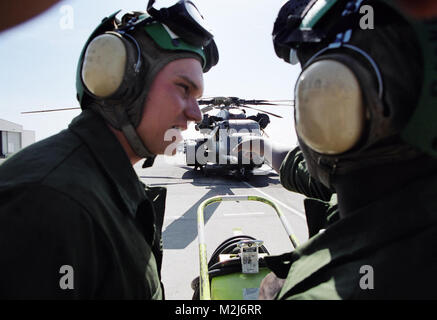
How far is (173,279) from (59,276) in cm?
311

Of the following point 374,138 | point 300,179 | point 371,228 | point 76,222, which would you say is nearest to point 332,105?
point 374,138

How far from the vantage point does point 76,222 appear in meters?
0.86

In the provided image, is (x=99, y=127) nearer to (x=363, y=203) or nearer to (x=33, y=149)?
(x=33, y=149)

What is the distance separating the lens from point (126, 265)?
3.31 ft

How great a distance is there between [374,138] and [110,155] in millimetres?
1000

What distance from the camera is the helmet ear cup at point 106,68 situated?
4.07 ft

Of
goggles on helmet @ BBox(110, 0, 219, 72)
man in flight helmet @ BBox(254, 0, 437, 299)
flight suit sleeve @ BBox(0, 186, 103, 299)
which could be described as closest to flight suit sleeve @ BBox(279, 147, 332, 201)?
man in flight helmet @ BBox(254, 0, 437, 299)

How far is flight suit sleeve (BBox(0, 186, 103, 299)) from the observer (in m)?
0.77

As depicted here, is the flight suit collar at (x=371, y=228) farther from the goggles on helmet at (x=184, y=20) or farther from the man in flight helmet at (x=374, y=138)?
the goggles on helmet at (x=184, y=20)

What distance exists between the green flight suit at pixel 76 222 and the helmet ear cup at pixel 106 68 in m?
0.15

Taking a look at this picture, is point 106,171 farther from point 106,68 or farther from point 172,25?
point 172,25

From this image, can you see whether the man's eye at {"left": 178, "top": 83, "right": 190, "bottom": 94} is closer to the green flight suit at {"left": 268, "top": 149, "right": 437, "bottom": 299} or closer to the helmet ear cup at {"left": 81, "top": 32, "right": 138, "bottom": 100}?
the helmet ear cup at {"left": 81, "top": 32, "right": 138, "bottom": 100}

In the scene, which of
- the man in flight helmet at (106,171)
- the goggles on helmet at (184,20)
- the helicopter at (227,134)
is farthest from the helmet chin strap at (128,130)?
the helicopter at (227,134)
